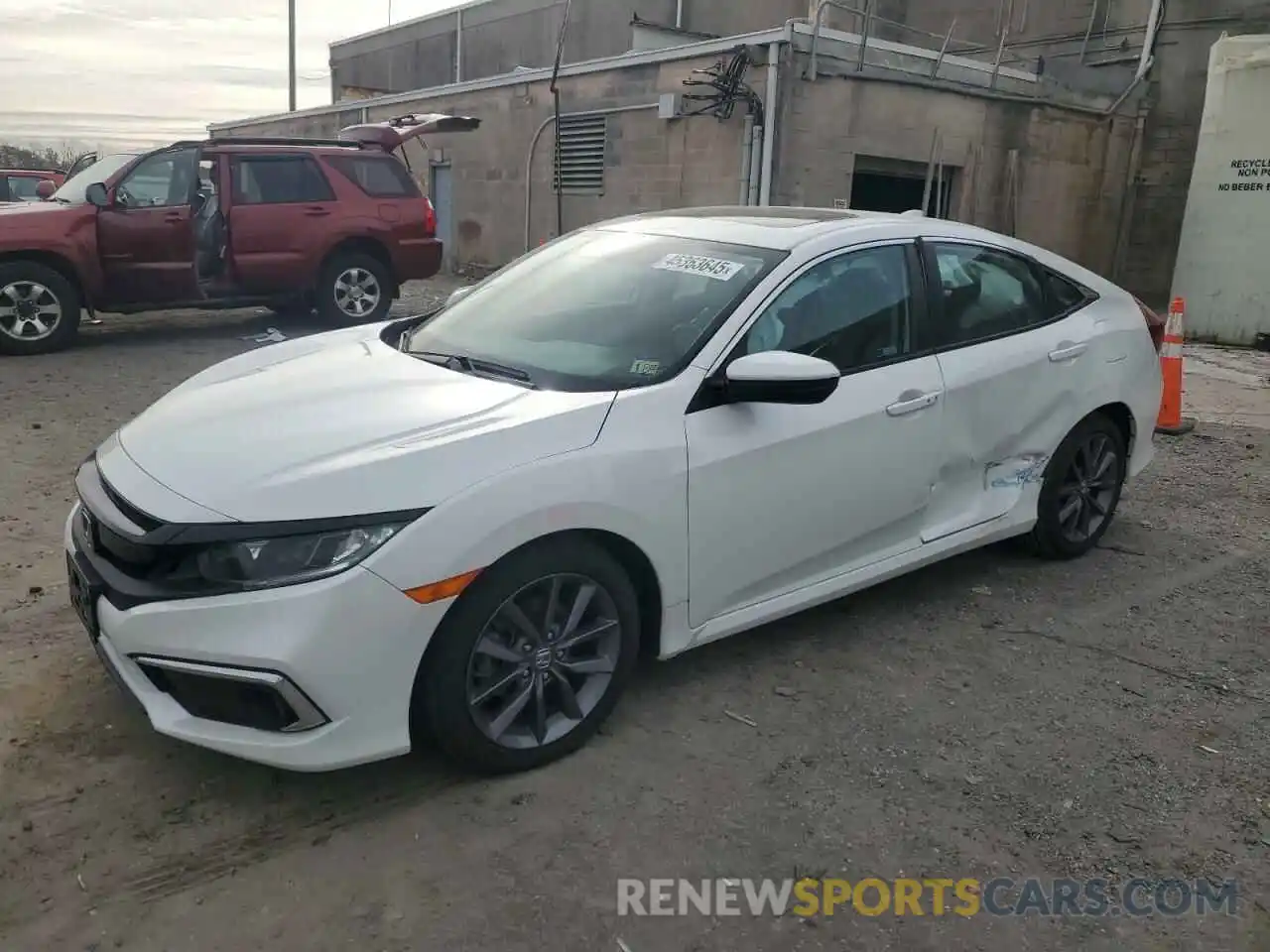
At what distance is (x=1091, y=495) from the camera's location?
4.76 meters

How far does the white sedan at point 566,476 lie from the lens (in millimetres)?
2547

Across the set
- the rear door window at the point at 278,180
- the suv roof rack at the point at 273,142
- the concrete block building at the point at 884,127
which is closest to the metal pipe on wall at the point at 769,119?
the concrete block building at the point at 884,127

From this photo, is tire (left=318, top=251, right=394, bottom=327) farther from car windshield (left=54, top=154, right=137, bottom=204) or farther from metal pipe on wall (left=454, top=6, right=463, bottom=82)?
metal pipe on wall (left=454, top=6, right=463, bottom=82)

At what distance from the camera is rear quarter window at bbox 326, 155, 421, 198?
10.3m

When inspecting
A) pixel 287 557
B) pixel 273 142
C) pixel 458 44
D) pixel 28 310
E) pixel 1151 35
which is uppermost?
pixel 458 44

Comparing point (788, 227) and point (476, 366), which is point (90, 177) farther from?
point (788, 227)

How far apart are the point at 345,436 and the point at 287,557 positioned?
0.43m

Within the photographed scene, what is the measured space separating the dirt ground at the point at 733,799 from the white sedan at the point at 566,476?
26cm

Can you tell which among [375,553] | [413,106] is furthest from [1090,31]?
[375,553]

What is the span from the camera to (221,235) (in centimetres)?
976

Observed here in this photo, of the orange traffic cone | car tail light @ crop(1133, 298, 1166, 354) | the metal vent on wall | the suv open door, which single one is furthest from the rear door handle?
the metal vent on wall

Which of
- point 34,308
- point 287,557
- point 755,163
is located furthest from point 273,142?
point 287,557

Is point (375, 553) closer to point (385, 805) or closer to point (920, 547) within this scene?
point (385, 805)

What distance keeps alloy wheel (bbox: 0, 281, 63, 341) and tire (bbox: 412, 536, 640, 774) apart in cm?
764
